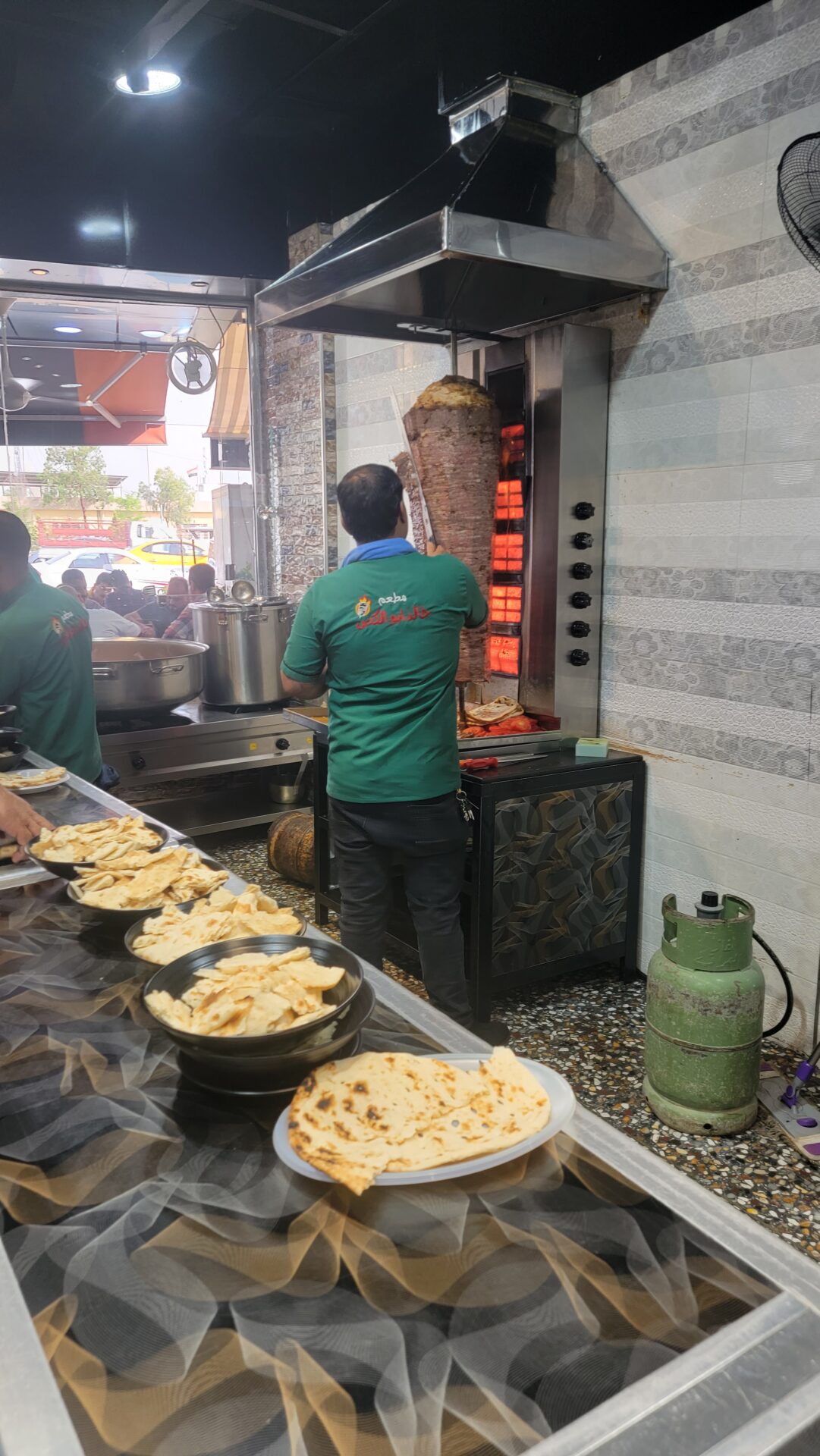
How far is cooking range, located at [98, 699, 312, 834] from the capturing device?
15.6 feet

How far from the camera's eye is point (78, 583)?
558cm

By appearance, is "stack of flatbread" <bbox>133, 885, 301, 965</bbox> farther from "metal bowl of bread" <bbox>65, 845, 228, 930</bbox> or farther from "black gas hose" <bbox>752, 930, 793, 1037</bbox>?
"black gas hose" <bbox>752, 930, 793, 1037</bbox>

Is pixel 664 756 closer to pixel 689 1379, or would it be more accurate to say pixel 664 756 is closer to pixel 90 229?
pixel 689 1379

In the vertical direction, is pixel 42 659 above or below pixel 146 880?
above

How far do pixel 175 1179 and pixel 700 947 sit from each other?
1.92 m

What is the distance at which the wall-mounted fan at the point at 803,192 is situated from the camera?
7.69 ft

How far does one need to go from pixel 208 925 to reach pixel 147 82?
400 cm

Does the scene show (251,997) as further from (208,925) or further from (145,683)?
(145,683)

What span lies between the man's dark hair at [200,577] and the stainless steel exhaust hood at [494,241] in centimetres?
227

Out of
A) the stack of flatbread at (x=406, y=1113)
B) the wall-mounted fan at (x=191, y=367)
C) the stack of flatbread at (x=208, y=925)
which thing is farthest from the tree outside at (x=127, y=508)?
the stack of flatbread at (x=406, y=1113)

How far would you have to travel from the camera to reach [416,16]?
3830mm

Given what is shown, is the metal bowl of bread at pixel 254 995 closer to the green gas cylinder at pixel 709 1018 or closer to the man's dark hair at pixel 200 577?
the green gas cylinder at pixel 709 1018

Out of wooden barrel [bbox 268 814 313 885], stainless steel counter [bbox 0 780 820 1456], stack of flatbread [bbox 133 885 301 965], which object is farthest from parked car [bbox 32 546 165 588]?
stainless steel counter [bbox 0 780 820 1456]

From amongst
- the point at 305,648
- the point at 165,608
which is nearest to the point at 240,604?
the point at 165,608
